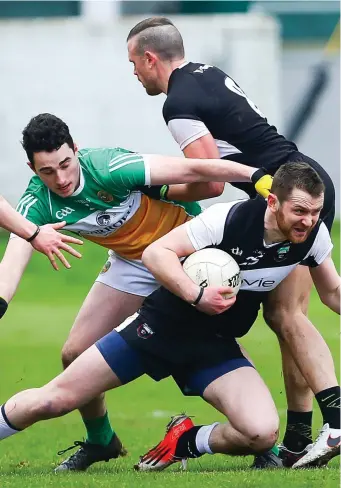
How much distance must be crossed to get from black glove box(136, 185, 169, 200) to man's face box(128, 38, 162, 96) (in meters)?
0.65

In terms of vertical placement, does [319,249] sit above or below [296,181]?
below

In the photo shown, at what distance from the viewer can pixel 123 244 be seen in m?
8.26

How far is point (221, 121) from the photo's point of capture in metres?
7.92

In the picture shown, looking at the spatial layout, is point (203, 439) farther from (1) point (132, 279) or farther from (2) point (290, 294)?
(1) point (132, 279)

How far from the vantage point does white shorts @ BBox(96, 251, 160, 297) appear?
8.24 metres

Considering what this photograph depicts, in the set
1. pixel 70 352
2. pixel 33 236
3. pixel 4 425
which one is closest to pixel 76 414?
pixel 70 352

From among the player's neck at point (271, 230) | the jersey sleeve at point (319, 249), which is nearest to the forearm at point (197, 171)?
the player's neck at point (271, 230)

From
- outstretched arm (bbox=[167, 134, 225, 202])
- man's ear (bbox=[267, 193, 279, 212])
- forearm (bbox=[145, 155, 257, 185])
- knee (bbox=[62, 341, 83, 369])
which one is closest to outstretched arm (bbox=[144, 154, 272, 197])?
forearm (bbox=[145, 155, 257, 185])

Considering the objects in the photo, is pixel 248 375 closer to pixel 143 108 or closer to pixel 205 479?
pixel 205 479

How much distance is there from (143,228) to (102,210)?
0.37m

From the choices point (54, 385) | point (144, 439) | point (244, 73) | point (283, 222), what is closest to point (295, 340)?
point (283, 222)

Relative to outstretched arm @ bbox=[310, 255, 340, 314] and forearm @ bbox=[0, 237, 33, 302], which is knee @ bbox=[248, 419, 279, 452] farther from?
forearm @ bbox=[0, 237, 33, 302]

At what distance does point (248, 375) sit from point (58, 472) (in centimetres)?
141

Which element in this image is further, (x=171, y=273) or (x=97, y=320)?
(x=97, y=320)
